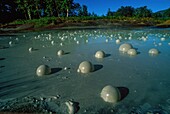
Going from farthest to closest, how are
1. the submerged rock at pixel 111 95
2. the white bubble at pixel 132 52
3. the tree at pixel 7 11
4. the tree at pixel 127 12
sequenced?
the tree at pixel 127 12 < the tree at pixel 7 11 < the white bubble at pixel 132 52 < the submerged rock at pixel 111 95

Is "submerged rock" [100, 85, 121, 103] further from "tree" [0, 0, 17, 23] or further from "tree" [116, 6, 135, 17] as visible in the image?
"tree" [116, 6, 135, 17]

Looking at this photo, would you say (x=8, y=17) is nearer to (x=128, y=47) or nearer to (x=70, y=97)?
(x=128, y=47)

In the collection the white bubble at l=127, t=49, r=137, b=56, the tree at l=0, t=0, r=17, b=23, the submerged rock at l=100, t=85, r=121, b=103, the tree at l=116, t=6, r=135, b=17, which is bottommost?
the submerged rock at l=100, t=85, r=121, b=103

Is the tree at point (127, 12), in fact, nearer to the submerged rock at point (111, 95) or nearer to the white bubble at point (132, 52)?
the white bubble at point (132, 52)

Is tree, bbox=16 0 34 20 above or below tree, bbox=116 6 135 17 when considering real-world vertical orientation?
below

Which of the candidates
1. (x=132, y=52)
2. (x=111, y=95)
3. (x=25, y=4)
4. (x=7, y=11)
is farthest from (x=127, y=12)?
(x=111, y=95)

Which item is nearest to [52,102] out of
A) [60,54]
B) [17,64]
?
[17,64]

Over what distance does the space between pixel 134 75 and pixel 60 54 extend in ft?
12.3

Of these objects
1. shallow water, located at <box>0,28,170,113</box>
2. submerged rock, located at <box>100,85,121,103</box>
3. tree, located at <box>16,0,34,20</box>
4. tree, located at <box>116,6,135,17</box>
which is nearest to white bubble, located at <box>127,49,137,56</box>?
shallow water, located at <box>0,28,170,113</box>

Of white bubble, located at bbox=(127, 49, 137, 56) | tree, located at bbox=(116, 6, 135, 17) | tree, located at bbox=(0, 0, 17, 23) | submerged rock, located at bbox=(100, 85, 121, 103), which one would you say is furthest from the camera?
tree, located at bbox=(116, 6, 135, 17)

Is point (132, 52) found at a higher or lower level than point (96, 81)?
higher

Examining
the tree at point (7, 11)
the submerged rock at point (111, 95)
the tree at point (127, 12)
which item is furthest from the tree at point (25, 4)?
the submerged rock at point (111, 95)

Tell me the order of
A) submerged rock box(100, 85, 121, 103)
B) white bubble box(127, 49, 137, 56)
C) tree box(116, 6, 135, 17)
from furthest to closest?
1. tree box(116, 6, 135, 17)
2. white bubble box(127, 49, 137, 56)
3. submerged rock box(100, 85, 121, 103)

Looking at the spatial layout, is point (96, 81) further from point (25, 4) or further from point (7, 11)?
point (7, 11)
